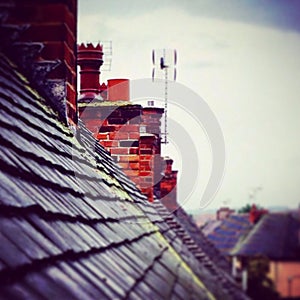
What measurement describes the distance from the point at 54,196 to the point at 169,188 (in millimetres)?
7993

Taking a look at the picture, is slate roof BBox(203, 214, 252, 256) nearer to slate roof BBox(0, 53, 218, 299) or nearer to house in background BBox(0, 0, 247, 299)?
house in background BBox(0, 0, 247, 299)

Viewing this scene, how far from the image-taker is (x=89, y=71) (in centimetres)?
758

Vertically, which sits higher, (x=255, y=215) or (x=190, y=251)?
(x=255, y=215)

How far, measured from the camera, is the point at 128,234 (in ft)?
10.9

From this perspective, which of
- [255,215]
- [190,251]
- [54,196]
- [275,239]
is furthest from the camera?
[255,215]

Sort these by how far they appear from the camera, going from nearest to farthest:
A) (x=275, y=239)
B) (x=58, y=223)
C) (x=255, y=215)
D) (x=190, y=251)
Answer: (x=58, y=223), (x=190, y=251), (x=275, y=239), (x=255, y=215)

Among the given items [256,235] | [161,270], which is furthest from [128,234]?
[256,235]

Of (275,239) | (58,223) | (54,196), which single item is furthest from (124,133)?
(275,239)

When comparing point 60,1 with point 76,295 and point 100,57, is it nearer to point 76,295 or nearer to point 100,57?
point 76,295

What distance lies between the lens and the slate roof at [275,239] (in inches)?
1323

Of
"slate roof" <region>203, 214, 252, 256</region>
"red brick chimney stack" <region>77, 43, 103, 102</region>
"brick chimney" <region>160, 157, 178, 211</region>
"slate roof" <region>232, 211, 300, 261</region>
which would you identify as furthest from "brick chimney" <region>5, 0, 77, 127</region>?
"slate roof" <region>203, 214, 252, 256</region>

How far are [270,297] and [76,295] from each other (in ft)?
88.6

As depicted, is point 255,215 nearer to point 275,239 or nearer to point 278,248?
point 275,239

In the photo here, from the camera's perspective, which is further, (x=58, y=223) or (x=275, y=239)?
(x=275, y=239)
